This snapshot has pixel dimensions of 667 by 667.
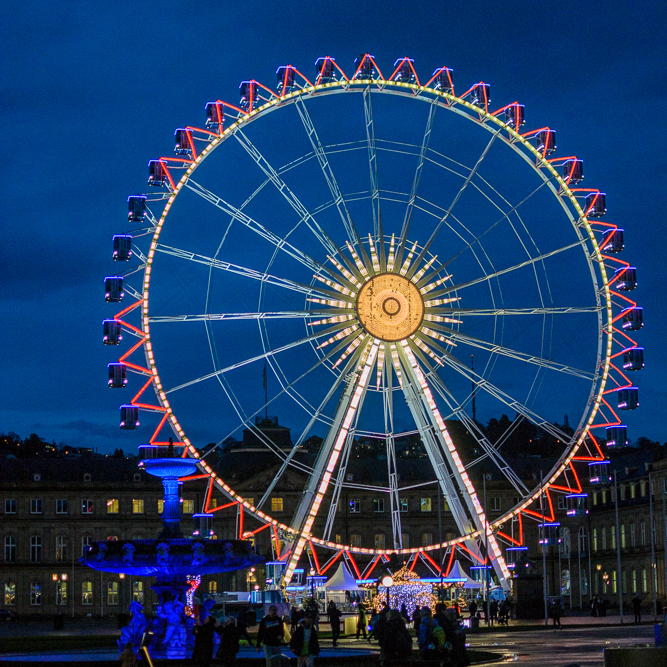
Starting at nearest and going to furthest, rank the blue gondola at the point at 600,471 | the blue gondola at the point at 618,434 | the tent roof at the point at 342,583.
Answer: the blue gondola at the point at 618,434
the blue gondola at the point at 600,471
the tent roof at the point at 342,583

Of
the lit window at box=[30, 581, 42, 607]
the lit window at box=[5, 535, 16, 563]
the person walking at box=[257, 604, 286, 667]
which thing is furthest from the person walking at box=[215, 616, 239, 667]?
the lit window at box=[5, 535, 16, 563]

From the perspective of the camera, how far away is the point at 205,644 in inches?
1035

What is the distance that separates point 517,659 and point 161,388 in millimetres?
19327

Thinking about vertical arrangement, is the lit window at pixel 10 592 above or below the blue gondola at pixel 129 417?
below

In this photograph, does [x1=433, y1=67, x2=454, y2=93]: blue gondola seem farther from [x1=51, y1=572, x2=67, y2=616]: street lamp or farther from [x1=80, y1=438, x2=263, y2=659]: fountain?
[x1=51, y1=572, x2=67, y2=616]: street lamp

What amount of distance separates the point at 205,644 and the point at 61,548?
97.8m

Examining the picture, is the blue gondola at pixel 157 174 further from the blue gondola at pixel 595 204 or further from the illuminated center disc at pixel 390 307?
the blue gondola at pixel 595 204

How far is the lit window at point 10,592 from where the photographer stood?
118 metres

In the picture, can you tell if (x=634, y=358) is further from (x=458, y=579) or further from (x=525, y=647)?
(x=458, y=579)

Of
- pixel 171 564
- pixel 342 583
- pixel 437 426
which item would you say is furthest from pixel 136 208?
pixel 342 583

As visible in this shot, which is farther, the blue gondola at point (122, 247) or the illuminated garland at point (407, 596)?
the illuminated garland at point (407, 596)

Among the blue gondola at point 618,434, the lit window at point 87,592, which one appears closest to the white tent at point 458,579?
the blue gondola at point 618,434

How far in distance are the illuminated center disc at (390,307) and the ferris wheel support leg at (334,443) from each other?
0.74 meters

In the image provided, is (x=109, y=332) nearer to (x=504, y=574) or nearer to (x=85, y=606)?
(x=504, y=574)
